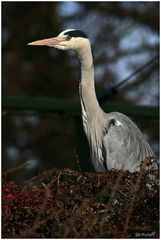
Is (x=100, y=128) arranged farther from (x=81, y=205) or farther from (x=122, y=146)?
(x=81, y=205)

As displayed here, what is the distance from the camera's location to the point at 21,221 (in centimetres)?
293

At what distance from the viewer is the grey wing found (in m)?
4.58

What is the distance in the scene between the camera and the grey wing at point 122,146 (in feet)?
15.0

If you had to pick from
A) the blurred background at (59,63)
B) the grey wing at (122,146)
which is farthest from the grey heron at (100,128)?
the blurred background at (59,63)

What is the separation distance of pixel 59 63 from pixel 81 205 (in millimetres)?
9501

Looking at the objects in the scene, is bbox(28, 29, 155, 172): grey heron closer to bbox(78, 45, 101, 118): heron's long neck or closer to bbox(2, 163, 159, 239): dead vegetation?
bbox(78, 45, 101, 118): heron's long neck

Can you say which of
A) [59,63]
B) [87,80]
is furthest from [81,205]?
[59,63]

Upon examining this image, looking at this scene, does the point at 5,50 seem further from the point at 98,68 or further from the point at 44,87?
the point at 98,68

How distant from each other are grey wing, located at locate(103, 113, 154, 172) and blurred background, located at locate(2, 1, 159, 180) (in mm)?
5507

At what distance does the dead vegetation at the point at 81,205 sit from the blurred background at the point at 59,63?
718 cm

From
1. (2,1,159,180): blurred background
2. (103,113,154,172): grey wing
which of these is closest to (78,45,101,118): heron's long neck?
(103,113,154,172): grey wing

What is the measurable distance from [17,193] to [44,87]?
8.84 metres

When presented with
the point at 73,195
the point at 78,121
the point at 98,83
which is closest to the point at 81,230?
the point at 73,195

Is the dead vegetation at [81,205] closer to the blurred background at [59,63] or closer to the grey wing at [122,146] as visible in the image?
the grey wing at [122,146]
